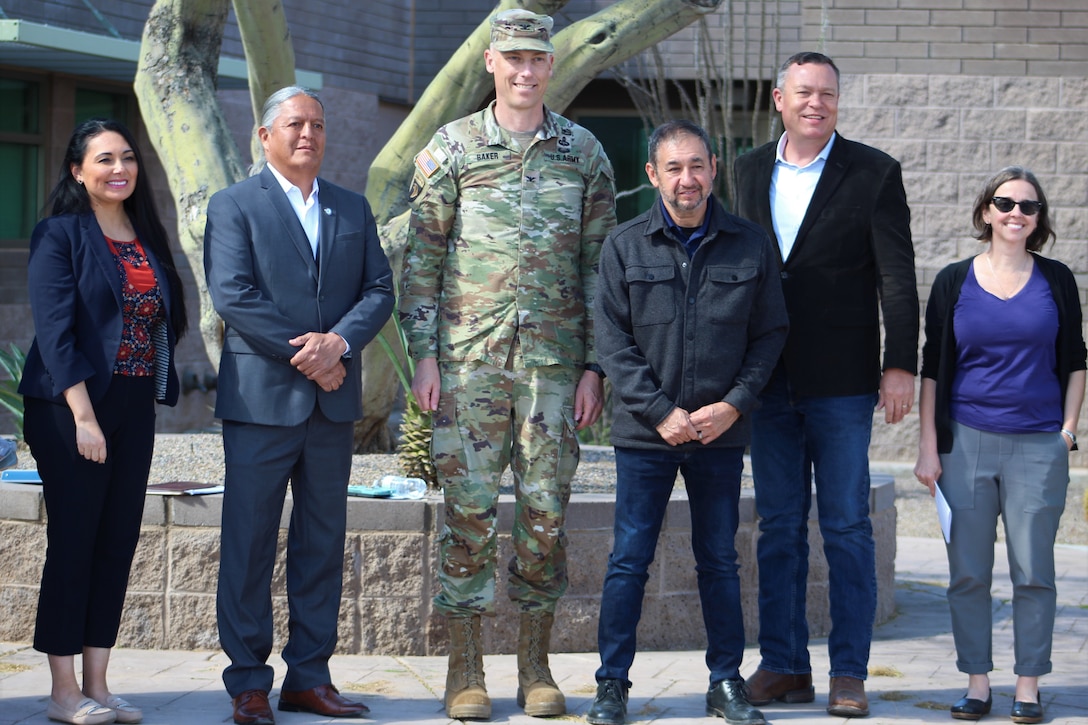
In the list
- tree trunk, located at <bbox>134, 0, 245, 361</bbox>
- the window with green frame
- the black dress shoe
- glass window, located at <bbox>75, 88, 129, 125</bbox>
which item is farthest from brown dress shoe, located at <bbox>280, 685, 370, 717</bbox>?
glass window, located at <bbox>75, 88, 129, 125</bbox>

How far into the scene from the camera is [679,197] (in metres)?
4.49

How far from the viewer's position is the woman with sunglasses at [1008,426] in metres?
4.65

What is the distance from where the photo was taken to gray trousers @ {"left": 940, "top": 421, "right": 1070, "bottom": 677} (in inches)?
183

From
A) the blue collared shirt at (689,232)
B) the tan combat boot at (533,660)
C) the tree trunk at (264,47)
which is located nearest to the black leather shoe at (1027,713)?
the tan combat boot at (533,660)

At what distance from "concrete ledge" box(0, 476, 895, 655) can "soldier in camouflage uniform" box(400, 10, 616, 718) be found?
748 millimetres

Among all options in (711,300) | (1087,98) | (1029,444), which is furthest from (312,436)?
(1087,98)

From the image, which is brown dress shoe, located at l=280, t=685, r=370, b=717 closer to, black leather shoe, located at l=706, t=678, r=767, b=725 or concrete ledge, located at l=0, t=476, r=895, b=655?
concrete ledge, located at l=0, t=476, r=895, b=655

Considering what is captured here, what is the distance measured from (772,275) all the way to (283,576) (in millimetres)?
2226

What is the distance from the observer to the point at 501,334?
4.57 metres

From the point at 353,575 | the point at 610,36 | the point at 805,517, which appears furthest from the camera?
the point at 610,36

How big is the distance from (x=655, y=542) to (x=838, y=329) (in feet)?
3.10

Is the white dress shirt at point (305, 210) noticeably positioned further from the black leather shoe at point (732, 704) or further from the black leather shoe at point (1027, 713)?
the black leather shoe at point (1027, 713)

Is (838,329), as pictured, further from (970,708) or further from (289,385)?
(289,385)

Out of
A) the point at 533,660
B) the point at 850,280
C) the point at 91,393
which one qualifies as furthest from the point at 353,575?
the point at 850,280
